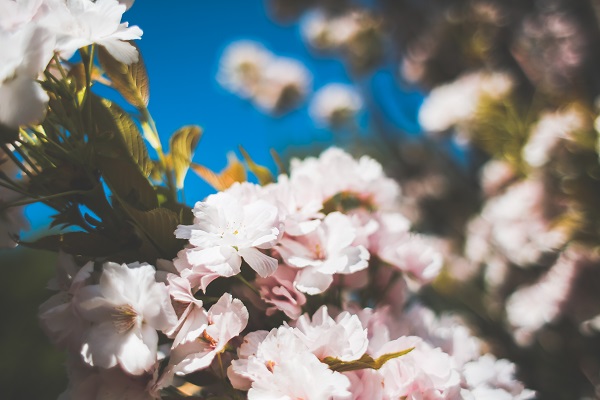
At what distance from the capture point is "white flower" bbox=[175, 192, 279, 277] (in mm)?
271

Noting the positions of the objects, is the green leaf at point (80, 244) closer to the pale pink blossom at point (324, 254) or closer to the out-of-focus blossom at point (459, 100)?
the pale pink blossom at point (324, 254)

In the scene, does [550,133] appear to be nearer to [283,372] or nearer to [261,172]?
[261,172]

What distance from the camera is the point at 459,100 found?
1190mm

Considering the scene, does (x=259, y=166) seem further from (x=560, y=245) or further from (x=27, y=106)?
(x=560, y=245)

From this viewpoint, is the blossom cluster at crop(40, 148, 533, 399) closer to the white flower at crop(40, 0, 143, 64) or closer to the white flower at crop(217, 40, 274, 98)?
the white flower at crop(40, 0, 143, 64)

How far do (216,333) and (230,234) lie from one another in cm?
6

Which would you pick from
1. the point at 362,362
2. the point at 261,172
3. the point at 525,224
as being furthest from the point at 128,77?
the point at 525,224

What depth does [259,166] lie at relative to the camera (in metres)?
0.41

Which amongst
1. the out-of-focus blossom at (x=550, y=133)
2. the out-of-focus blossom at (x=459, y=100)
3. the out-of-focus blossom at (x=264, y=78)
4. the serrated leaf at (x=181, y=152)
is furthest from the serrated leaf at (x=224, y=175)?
the out-of-focus blossom at (x=264, y=78)

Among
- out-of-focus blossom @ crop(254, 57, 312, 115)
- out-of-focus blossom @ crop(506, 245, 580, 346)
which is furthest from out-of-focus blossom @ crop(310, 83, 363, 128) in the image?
out-of-focus blossom @ crop(506, 245, 580, 346)

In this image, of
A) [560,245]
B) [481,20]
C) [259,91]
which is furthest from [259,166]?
[259,91]

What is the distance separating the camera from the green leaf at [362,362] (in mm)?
265

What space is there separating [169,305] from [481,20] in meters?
1.44

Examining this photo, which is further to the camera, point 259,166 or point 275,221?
point 259,166
